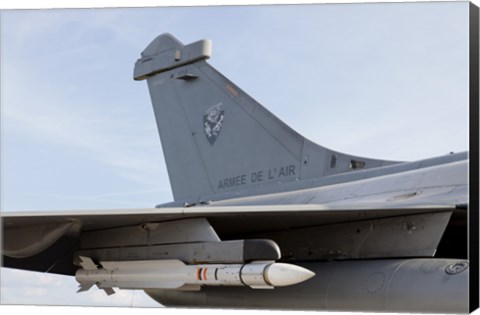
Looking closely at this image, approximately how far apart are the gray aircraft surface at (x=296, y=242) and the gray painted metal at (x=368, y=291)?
11 millimetres

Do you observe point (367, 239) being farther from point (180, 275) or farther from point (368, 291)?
point (180, 275)

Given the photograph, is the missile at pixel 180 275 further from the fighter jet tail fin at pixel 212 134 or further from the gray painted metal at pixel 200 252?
the fighter jet tail fin at pixel 212 134

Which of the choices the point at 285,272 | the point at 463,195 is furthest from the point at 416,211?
the point at 285,272

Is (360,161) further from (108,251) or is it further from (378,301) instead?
(108,251)

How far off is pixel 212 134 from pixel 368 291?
506cm

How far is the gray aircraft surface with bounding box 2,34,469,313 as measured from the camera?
291 inches

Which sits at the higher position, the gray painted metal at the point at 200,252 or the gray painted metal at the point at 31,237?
the gray painted metal at the point at 31,237

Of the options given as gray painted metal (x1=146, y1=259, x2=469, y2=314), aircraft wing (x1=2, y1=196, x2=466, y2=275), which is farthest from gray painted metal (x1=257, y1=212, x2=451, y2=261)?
gray painted metal (x1=146, y1=259, x2=469, y2=314)

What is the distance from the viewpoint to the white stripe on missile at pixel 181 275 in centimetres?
705

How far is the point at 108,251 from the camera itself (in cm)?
881

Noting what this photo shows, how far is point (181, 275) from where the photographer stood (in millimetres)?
7824

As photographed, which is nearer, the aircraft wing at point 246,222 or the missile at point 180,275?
the missile at point 180,275

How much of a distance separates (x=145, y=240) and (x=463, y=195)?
3270 millimetres

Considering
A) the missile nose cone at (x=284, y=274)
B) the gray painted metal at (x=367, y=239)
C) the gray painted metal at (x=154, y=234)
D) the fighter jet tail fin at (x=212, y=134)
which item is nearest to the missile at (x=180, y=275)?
the missile nose cone at (x=284, y=274)
